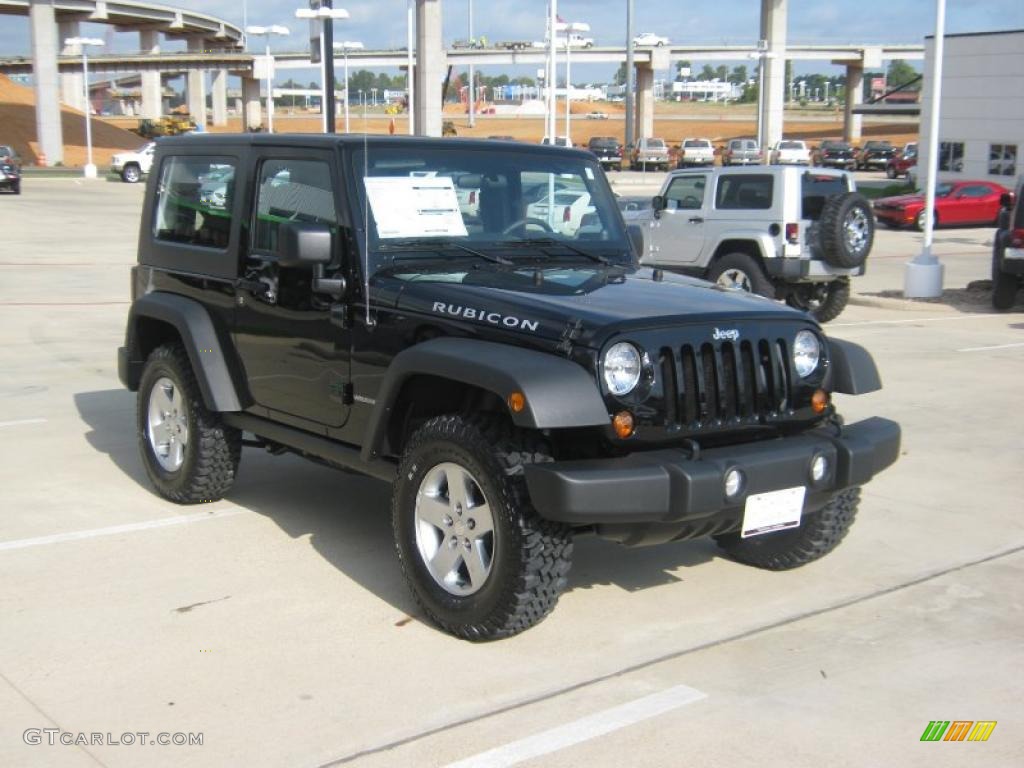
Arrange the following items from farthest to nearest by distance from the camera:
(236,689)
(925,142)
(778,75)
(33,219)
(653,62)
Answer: (653,62) < (778,75) < (925,142) < (33,219) < (236,689)

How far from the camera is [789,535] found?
18.8 ft

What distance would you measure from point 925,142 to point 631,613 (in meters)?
45.1

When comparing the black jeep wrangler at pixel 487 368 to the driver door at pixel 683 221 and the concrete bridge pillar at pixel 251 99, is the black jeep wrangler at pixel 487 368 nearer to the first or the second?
the driver door at pixel 683 221

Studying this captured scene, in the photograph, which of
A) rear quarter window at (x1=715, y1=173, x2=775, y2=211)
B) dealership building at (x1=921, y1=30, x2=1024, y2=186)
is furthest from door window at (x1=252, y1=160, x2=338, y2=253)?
dealership building at (x1=921, y1=30, x2=1024, y2=186)

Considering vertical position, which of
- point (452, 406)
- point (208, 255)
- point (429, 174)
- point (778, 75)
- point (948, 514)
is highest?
point (778, 75)

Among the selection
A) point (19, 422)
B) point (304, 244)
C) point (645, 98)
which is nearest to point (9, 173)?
point (19, 422)

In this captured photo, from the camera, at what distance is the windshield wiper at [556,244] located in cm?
577

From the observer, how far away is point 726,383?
4.82m

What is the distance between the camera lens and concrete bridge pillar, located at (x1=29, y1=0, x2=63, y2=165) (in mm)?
64875

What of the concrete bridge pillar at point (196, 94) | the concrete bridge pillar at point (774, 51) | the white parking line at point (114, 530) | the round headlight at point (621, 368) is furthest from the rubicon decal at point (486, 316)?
the concrete bridge pillar at point (196, 94)

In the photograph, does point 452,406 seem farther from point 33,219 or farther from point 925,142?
point 925,142

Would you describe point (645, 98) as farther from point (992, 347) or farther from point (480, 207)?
point (480, 207)

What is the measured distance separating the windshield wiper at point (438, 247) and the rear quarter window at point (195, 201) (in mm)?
1266

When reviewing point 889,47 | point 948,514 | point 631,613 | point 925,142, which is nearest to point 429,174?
point 631,613
